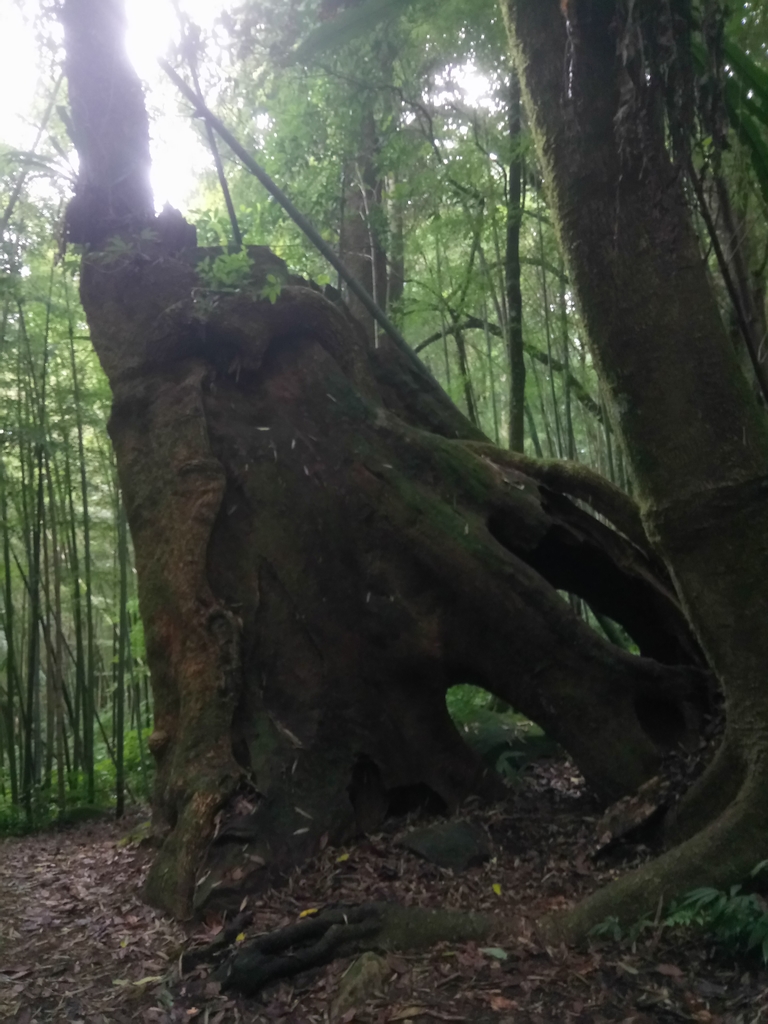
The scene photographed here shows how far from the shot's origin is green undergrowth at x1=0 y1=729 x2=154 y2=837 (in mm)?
7430

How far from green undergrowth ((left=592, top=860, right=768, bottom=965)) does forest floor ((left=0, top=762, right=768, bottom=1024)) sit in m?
0.04

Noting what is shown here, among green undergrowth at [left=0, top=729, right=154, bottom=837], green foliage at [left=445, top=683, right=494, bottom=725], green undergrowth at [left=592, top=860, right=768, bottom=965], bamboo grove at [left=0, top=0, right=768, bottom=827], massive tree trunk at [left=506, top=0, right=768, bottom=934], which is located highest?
bamboo grove at [left=0, top=0, right=768, bottom=827]

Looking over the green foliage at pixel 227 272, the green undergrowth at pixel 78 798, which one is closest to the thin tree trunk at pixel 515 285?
the green foliage at pixel 227 272

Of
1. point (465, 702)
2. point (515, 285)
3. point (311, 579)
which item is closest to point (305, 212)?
point (515, 285)

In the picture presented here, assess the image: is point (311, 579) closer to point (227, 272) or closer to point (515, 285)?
point (227, 272)

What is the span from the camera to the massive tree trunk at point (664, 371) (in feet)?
9.71

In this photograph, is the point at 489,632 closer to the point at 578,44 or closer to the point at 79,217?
the point at 578,44

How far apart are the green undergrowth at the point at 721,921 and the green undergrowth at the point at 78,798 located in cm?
613

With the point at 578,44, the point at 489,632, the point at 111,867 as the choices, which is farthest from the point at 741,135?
the point at 111,867

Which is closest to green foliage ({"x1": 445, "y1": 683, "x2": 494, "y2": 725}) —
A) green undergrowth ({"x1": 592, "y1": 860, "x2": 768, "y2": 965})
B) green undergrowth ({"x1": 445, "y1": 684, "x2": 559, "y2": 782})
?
green undergrowth ({"x1": 445, "y1": 684, "x2": 559, "y2": 782})

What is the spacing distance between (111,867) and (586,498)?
407cm

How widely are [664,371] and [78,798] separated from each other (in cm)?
756

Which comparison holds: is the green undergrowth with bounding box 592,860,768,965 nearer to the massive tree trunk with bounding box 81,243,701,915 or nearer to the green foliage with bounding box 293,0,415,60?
the massive tree trunk with bounding box 81,243,701,915

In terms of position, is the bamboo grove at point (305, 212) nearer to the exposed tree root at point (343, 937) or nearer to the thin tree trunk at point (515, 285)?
the thin tree trunk at point (515, 285)
